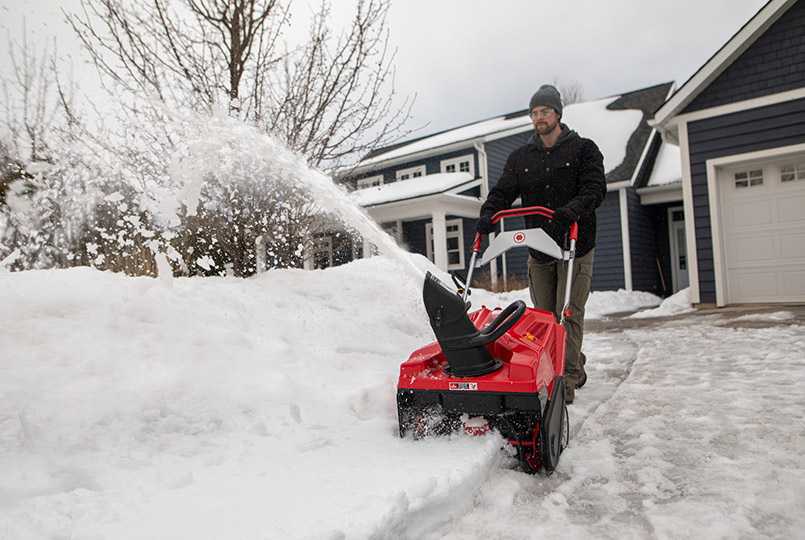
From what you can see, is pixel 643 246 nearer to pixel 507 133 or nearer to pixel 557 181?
pixel 507 133

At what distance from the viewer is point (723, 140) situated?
9.07m

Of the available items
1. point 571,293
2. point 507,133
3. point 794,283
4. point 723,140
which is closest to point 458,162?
point 507,133

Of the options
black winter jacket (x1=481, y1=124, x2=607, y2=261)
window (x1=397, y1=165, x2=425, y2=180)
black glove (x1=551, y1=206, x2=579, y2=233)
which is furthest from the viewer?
window (x1=397, y1=165, x2=425, y2=180)

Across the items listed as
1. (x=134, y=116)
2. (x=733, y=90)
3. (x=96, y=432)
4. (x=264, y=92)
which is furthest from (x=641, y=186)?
(x=96, y=432)

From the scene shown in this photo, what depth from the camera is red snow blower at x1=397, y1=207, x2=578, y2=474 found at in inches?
90.6

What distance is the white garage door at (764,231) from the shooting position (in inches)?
348

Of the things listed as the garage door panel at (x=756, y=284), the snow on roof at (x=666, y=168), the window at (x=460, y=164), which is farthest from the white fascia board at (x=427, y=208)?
the garage door panel at (x=756, y=284)

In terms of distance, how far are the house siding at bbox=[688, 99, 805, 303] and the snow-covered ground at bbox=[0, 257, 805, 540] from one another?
586 centimetres

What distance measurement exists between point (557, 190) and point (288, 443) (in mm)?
2343

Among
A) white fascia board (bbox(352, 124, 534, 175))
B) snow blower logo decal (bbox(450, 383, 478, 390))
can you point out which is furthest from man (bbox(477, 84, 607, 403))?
white fascia board (bbox(352, 124, 534, 175))

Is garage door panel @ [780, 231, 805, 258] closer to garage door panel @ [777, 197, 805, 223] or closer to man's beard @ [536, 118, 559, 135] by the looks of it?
garage door panel @ [777, 197, 805, 223]

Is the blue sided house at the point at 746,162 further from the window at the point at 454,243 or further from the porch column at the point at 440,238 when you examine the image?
the window at the point at 454,243

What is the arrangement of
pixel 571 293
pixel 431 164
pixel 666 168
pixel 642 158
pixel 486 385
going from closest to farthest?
pixel 486 385, pixel 571 293, pixel 642 158, pixel 666 168, pixel 431 164

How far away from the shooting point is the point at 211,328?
3.23 meters
